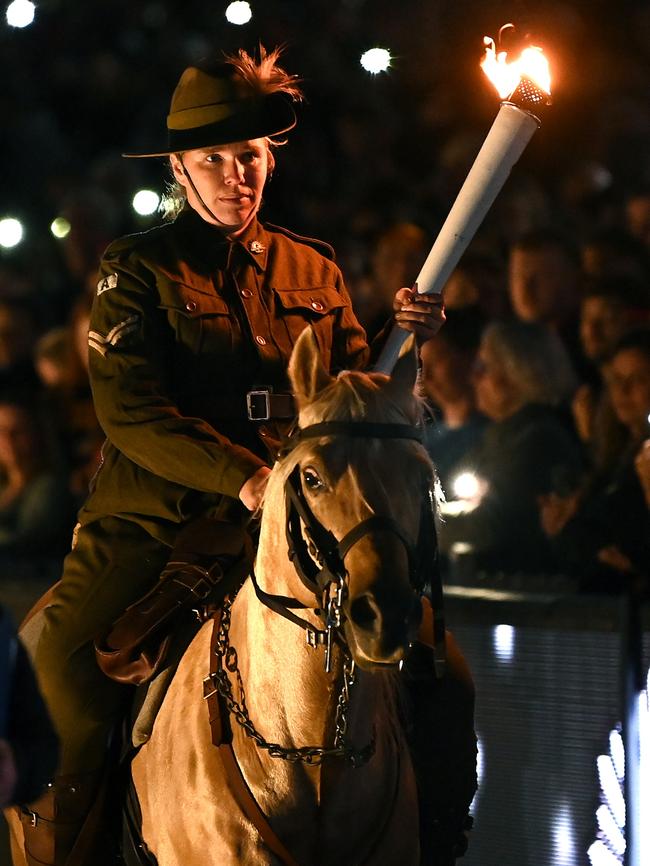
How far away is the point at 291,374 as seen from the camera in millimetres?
3248

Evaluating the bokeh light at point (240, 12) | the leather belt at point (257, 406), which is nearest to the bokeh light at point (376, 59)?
the bokeh light at point (240, 12)

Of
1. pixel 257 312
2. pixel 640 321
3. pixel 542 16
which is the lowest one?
pixel 257 312

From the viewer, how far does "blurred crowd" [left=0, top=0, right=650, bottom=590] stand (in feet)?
19.0

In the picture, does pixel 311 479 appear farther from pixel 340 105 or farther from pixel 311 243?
pixel 340 105

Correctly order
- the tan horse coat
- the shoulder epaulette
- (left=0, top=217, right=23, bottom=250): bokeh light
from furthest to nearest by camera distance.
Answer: (left=0, top=217, right=23, bottom=250): bokeh light < the shoulder epaulette < the tan horse coat

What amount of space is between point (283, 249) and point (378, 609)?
5.09ft

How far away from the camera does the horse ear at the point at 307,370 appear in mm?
3221

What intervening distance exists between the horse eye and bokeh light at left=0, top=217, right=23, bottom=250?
7009 mm

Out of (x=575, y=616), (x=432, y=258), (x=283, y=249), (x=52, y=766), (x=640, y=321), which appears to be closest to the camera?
(x=52, y=766)

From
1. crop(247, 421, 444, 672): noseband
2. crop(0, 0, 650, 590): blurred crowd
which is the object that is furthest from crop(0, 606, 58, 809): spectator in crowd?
crop(0, 0, 650, 590): blurred crowd

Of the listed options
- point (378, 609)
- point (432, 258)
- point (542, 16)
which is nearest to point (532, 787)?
point (432, 258)

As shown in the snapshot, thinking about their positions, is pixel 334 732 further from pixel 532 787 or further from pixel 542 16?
pixel 542 16

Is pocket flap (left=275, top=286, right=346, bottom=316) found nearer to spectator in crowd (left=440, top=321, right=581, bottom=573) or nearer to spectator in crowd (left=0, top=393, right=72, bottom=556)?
spectator in crowd (left=440, top=321, right=581, bottom=573)

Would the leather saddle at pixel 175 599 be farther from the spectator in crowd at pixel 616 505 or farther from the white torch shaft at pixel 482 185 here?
the spectator in crowd at pixel 616 505
